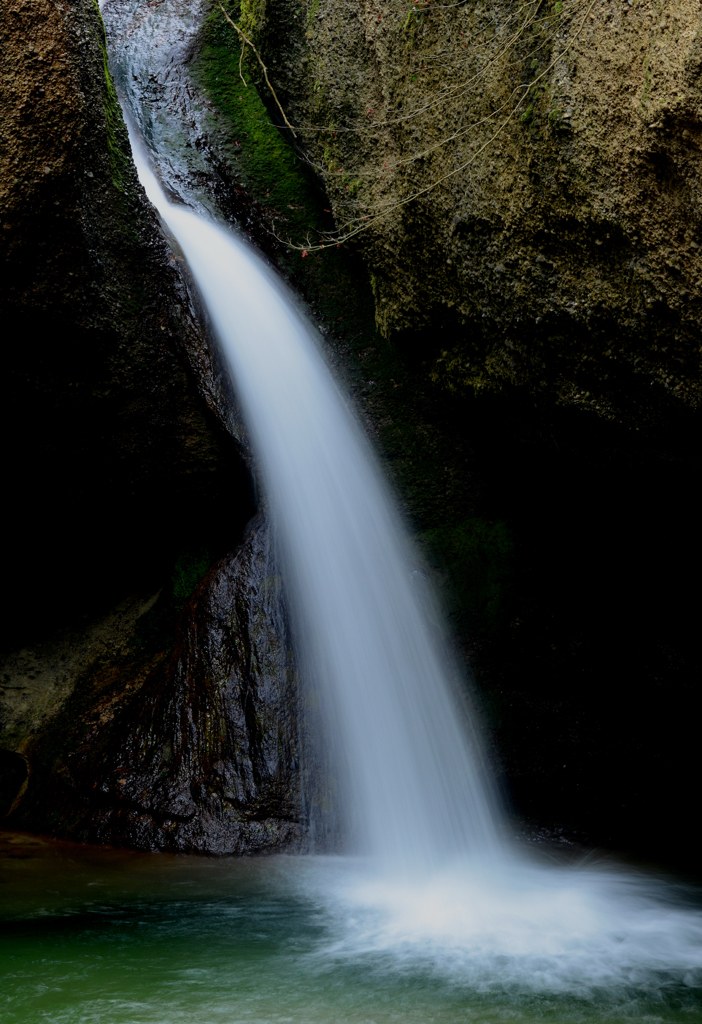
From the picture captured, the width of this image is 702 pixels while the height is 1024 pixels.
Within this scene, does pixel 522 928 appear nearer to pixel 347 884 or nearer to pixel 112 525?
pixel 347 884

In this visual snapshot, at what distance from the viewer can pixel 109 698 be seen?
5.36 metres

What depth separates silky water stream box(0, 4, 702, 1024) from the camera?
2791 millimetres

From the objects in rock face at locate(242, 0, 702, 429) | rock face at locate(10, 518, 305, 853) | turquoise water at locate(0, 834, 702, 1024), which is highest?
rock face at locate(242, 0, 702, 429)

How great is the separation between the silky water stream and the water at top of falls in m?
0.01

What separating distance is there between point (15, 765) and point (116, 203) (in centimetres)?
375

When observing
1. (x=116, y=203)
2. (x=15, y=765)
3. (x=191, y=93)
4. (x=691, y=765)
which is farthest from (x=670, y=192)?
(x=191, y=93)

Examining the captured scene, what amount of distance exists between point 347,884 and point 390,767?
85cm

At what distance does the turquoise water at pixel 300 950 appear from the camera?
2.67 metres

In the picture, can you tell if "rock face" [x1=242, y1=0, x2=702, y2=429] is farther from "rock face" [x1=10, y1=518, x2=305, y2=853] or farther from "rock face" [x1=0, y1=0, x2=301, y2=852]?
→ "rock face" [x1=10, y1=518, x2=305, y2=853]

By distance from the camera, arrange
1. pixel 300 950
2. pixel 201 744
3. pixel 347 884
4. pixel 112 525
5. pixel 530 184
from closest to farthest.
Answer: pixel 300 950
pixel 347 884
pixel 530 184
pixel 201 744
pixel 112 525

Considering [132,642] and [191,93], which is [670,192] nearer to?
[132,642]

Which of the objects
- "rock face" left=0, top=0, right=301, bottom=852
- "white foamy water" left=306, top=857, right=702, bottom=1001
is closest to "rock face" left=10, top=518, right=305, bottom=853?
"rock face" left=0, top=0, right=301, bottom=852

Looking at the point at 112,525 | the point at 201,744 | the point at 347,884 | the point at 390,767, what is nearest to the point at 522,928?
the point at 347,884

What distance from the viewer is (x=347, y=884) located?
4027 mm
